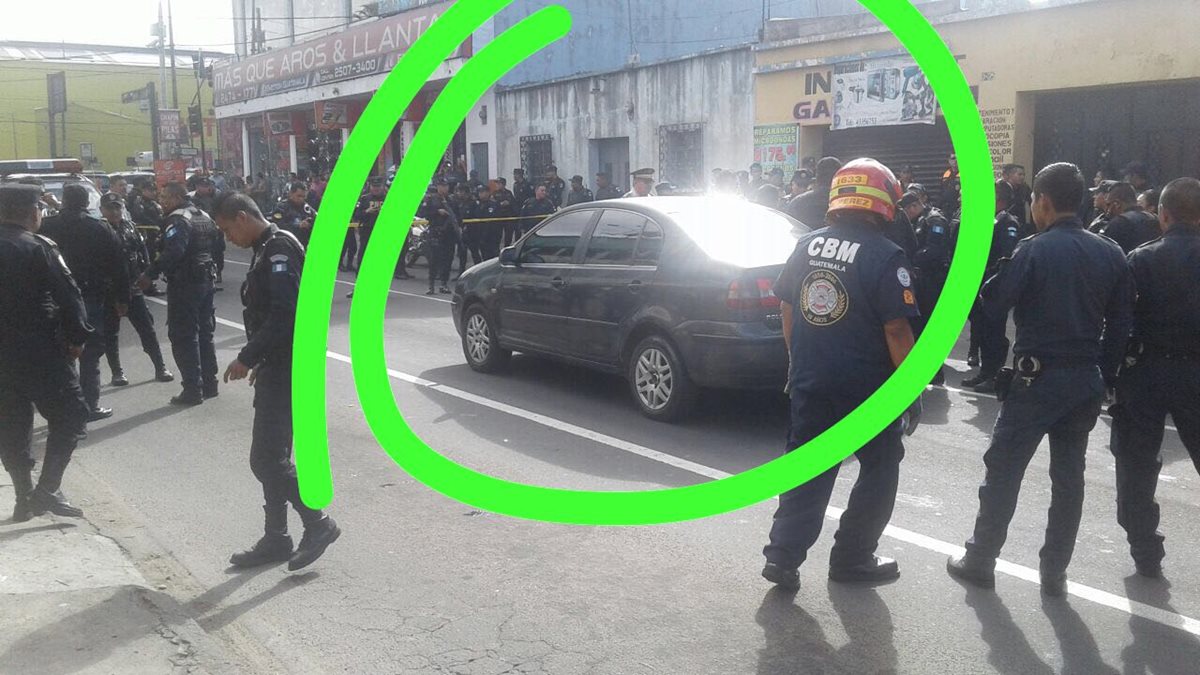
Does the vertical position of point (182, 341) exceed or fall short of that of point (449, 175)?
it falls short

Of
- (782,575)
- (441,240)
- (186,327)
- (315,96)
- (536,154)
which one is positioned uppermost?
(315,96)

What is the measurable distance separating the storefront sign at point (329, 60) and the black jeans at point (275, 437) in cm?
2040

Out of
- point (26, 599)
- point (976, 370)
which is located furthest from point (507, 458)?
point (976, 370)

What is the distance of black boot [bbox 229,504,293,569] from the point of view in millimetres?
5793

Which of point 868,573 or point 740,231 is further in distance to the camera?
point 740,231

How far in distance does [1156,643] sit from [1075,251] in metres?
1.68

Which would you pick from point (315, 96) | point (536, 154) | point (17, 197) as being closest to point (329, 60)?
point (315, 96)

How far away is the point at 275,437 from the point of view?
5652 mm

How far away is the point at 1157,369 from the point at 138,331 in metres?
8.60

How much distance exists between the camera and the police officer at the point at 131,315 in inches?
402

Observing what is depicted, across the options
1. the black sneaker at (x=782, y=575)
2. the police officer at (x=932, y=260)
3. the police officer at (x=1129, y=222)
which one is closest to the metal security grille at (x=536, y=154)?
the police officer at (x=932, y=260)

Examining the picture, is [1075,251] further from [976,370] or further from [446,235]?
[446,235]

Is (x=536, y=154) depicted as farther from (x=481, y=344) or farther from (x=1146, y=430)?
(x=1146, y=430)

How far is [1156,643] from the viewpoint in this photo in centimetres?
470
